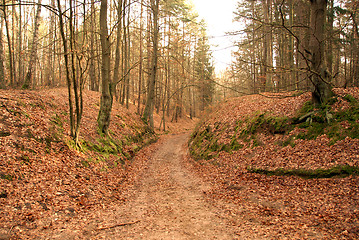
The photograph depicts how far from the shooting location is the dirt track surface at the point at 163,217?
14.7 ft

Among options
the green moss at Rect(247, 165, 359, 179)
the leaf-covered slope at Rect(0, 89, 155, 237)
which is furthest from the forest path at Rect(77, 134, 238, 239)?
the green moss at Rect(247, 165, 359, 179)

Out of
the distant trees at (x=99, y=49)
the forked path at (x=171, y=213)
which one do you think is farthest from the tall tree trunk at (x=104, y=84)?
the forked path at (x=171, y=213)

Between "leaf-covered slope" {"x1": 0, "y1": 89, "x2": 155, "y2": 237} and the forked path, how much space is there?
1.00 meters

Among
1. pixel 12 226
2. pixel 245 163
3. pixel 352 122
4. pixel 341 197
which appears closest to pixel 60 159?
pixel 12 226

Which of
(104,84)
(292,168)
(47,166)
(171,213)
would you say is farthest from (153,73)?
(171,213)

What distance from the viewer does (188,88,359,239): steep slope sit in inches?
180

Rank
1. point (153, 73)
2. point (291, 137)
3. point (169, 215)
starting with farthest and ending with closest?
point (153, 73) < point (291, 137) < point (169, 215)

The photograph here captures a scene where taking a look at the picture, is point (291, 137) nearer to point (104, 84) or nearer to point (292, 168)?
point (292, 168)

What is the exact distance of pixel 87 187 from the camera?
6.58 meters

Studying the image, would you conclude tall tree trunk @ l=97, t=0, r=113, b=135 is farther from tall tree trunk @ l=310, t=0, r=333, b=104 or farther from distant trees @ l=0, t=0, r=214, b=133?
tall tree trunk @ l=310, t=0, r=333, b=104

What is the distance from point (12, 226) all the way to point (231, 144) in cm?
889

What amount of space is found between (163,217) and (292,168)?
4.44 m

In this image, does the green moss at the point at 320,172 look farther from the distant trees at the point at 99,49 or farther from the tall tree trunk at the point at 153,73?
the tall tree trunk at the point at 153,73

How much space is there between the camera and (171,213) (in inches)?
222
